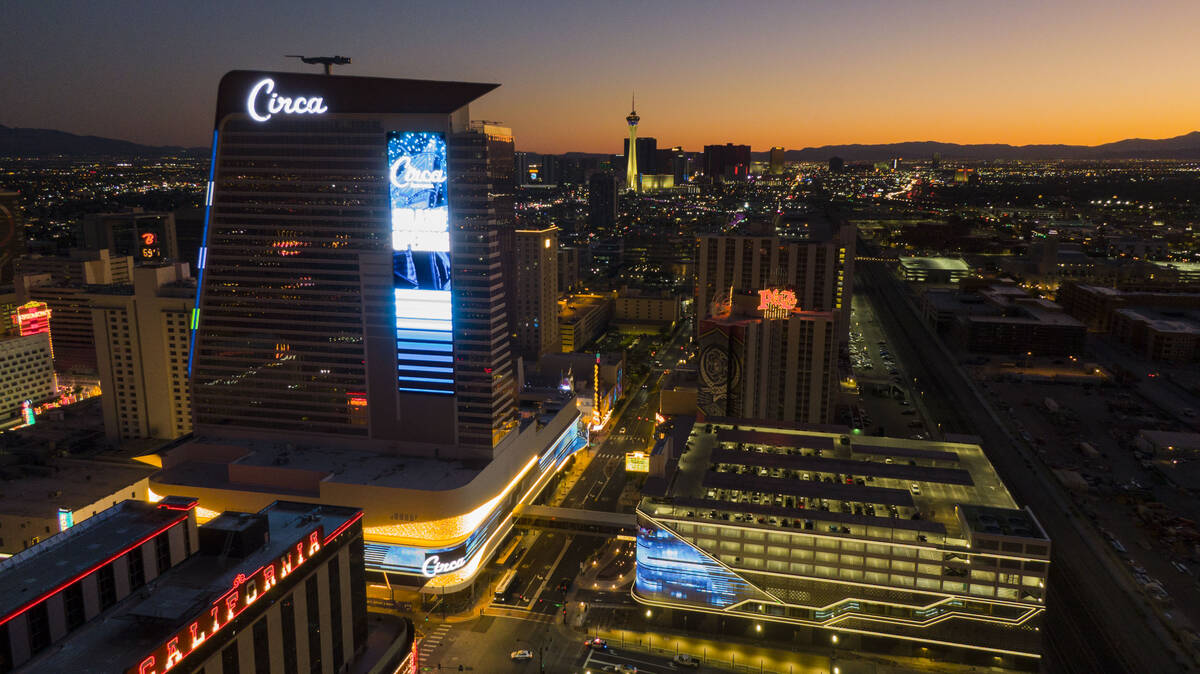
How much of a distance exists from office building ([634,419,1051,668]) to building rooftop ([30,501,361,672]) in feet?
80.9

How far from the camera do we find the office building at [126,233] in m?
128

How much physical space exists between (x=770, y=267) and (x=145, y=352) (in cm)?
7835

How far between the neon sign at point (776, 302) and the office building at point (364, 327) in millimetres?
27556

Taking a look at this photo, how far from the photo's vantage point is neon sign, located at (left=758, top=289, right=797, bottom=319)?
238ft

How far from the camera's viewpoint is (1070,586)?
5297 cm

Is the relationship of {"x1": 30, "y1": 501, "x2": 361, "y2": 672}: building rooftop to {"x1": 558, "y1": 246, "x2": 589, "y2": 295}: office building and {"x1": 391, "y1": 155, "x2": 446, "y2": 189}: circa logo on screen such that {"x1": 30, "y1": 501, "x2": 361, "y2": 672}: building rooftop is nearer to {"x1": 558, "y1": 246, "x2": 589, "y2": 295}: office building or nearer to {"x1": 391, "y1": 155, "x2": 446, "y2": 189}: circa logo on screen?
{"x1": 391, "y1": 155, "x2": 446, "y2": 189}: circa logo on screen

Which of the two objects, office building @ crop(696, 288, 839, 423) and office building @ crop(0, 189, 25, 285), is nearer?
office building @ crop(696, 288, 839, 423)

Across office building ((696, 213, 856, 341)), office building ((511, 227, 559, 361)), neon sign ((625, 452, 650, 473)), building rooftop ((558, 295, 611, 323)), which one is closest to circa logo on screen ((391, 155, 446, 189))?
neon sign ((625, 452, 650, 473))

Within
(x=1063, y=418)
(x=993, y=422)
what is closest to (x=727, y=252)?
(x=993, y=422)

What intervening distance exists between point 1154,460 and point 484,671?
236ft

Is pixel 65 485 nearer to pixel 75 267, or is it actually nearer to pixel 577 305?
pixel 75 267

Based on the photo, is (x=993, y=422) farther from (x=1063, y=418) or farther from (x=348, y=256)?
(x=348, y=256)

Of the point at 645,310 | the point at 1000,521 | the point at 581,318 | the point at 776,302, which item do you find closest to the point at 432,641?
the point at 1000,521

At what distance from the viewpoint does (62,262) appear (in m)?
108
